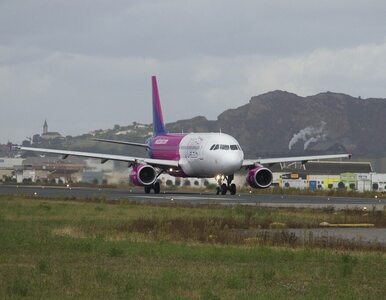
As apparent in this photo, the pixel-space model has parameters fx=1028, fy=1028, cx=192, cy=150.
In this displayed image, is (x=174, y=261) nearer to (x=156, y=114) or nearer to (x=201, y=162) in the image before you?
(x=201, y=162)

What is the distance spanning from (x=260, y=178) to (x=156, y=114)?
22863 mm

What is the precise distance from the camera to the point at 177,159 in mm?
81688

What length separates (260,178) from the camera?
7794 centimetres

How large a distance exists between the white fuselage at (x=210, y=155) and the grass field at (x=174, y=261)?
3029cm

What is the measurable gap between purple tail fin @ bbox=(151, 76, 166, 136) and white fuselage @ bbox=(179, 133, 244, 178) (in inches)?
590

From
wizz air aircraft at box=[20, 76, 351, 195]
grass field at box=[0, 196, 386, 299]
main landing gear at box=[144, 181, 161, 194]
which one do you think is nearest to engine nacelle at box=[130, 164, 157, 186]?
wizz air aircraft at box=[20, 76, 351, 195]

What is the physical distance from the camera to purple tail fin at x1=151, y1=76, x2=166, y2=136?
9581 centimetres

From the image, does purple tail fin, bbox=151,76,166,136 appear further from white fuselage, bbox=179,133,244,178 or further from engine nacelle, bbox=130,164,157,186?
engine nacelle, bbox=130,164,157,186

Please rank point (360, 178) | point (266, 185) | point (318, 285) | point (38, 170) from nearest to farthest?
point (318, 285) < point (266, 185) < point (360, 178) < point (38, 170)

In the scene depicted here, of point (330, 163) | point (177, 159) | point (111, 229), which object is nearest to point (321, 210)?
point (111, 229)

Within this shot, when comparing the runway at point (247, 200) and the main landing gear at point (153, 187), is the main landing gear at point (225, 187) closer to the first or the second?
the runway at point (247, 200)

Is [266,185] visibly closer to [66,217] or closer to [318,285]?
[66,217]

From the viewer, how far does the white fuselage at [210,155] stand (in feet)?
243

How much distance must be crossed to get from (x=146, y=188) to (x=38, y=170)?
3703 inches
